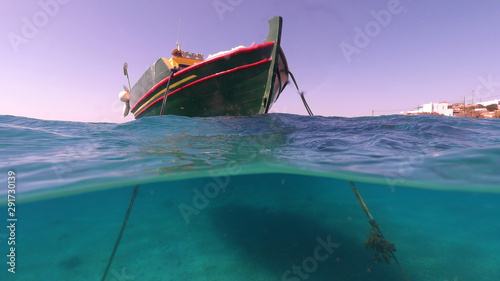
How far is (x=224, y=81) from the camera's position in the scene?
1014 centimetres

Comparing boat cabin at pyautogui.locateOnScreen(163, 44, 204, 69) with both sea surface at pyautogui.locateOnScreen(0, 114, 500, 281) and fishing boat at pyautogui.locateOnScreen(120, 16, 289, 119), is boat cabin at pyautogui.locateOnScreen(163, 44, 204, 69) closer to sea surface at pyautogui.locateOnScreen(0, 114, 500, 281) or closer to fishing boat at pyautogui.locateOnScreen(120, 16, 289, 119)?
fishing boat at pyautogui.locateOnScreen(120, 16, 289, 119)

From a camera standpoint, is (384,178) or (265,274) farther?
A: (384,178)

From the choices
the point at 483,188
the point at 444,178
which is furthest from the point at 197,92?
the point at 483,188

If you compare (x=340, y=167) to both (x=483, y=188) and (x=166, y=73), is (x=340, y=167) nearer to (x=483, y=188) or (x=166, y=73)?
(x=483, y=188)

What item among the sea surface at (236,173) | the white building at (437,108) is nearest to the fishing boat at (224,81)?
the sea surface at (236,173)

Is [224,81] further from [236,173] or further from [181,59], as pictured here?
[236,173]

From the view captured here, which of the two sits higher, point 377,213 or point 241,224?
point 241,224

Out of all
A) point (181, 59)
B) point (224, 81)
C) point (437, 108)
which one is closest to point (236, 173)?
point (224, 81)

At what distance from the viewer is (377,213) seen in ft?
39.4

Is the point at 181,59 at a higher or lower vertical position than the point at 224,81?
higher

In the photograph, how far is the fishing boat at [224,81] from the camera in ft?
32.1

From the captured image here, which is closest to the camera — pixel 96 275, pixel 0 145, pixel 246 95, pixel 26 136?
pixel 96 275

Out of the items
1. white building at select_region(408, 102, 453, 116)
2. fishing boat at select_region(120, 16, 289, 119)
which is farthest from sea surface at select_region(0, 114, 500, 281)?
white building at select_region(408, 102, 453, 116)

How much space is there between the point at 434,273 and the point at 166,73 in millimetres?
12479
